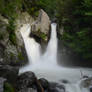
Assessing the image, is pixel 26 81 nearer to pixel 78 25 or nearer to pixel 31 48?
pixel 31 48

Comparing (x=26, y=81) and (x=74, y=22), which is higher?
(x=74, y=22)

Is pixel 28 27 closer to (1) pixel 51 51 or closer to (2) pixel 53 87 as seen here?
(1) pixel 51 51

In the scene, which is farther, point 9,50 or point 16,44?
point 16,44

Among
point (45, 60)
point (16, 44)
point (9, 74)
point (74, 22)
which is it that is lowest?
point (9, 74)

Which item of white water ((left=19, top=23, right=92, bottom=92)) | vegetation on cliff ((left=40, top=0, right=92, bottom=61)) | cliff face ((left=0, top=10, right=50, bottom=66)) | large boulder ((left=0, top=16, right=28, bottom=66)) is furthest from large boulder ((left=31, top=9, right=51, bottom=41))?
large boulder ((left=0, top=16, right=28, bottom=66))

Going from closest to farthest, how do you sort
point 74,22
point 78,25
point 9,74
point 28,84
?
point 28,84
point 9,74
point 78,25
point 74,22

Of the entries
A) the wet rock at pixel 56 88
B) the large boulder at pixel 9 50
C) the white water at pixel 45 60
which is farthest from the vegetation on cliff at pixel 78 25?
the wet rock at pixel 56 88

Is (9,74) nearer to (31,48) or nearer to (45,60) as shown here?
(31,48)

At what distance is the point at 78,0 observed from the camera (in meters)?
12.9

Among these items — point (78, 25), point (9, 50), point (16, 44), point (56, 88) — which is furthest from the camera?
point (78, 25)

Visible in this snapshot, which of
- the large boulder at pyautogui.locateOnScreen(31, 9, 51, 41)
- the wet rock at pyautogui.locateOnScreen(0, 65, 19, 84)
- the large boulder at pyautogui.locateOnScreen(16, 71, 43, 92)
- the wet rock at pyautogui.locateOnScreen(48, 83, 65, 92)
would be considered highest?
the large boulder at pyautogui.locateOnScreen(31, 9, 51, 41)

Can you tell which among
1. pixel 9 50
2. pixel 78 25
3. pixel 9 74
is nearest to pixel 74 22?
pixel 78 25

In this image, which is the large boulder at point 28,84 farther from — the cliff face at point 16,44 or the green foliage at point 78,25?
the green foliage at point 78,25

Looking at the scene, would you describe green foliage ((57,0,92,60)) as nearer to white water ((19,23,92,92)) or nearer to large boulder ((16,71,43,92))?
white water ((19,23,92,92))
